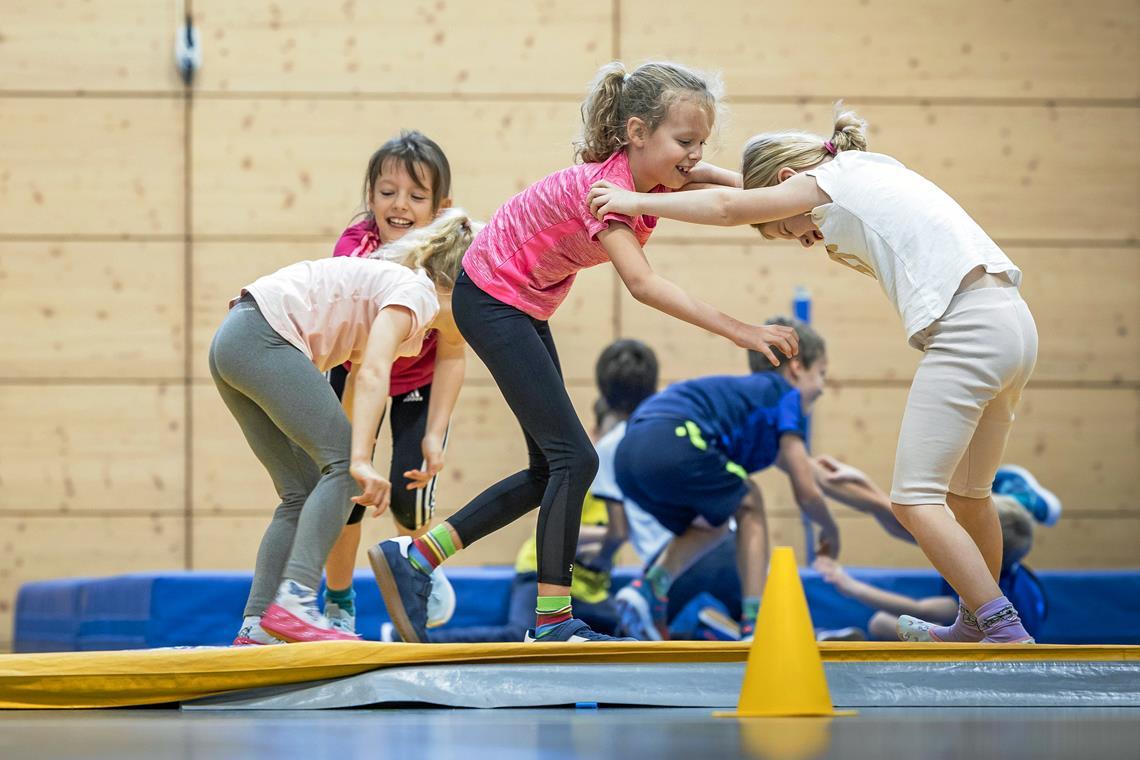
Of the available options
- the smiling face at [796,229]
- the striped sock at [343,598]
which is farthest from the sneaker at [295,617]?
the smiling face at [796,229]

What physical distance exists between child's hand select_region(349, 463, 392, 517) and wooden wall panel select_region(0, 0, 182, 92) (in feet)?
12.9

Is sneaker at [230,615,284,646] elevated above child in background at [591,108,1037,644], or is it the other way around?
child in background at [591,108,1037,644]

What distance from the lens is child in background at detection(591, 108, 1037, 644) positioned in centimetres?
247

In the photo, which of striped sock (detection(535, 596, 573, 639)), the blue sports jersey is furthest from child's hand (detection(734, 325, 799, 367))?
the blue sports jersey

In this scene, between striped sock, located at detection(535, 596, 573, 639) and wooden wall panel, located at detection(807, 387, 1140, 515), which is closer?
striped sock, located at detection(535, 596, 573, 639)

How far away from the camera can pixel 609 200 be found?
2574 mm

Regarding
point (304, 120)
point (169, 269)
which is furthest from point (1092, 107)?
point (169, 269)

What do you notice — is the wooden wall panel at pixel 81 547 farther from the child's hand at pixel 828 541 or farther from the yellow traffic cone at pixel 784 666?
the yellow traffic cone at pixel 784 666

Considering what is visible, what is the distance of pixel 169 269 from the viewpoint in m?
5.87

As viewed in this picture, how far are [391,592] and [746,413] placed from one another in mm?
1810

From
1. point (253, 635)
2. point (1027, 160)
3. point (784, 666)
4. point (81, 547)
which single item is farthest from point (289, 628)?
point (1027, 160)

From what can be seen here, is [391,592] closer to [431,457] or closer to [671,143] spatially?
[431,457]

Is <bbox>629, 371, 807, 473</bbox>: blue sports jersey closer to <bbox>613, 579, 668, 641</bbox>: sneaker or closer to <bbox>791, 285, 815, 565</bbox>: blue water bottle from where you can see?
<bbox>613, 579, 668, 641</bbox>: sneaker

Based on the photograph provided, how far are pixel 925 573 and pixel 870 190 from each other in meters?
2.54
